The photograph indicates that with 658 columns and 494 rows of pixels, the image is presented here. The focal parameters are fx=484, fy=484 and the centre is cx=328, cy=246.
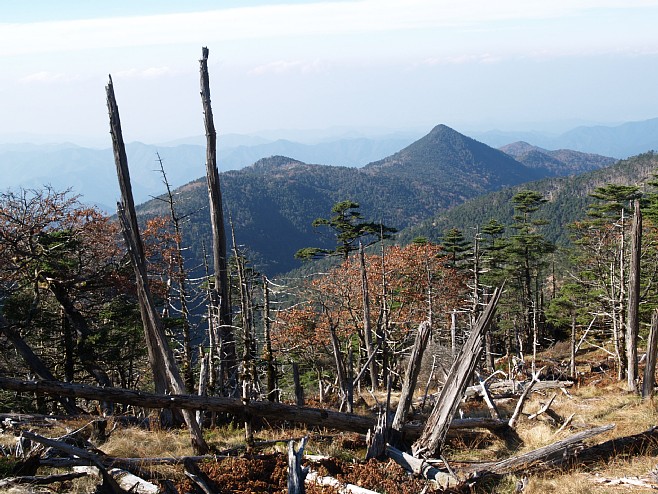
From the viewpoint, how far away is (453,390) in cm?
629

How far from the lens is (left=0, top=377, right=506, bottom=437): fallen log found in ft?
20.8

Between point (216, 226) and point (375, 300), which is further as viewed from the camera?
point (375, 300)

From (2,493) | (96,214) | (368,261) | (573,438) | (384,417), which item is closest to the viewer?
(2,493)

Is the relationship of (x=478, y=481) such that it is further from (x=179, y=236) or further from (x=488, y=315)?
(x=179, y=236)

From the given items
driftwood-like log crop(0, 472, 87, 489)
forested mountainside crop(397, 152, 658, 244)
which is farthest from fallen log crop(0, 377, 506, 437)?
forested mountainside crop(397, 152, 658, 244)

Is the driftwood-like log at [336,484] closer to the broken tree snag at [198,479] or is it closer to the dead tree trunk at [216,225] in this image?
the broken tree snag at [198,479]

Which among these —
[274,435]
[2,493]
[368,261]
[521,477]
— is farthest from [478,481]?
[368,261]

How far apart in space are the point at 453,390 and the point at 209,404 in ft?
10.8

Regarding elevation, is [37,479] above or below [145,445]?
above

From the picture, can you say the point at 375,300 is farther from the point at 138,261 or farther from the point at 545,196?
the point at 545,196

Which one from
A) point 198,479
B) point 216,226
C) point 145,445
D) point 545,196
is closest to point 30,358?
point 216,226

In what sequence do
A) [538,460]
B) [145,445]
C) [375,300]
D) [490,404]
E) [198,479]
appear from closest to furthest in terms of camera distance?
[198,479] → [538,460] → [145,445] → [490,404] → [375,300]

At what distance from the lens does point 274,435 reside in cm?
810

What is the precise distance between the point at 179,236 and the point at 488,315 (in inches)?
498
